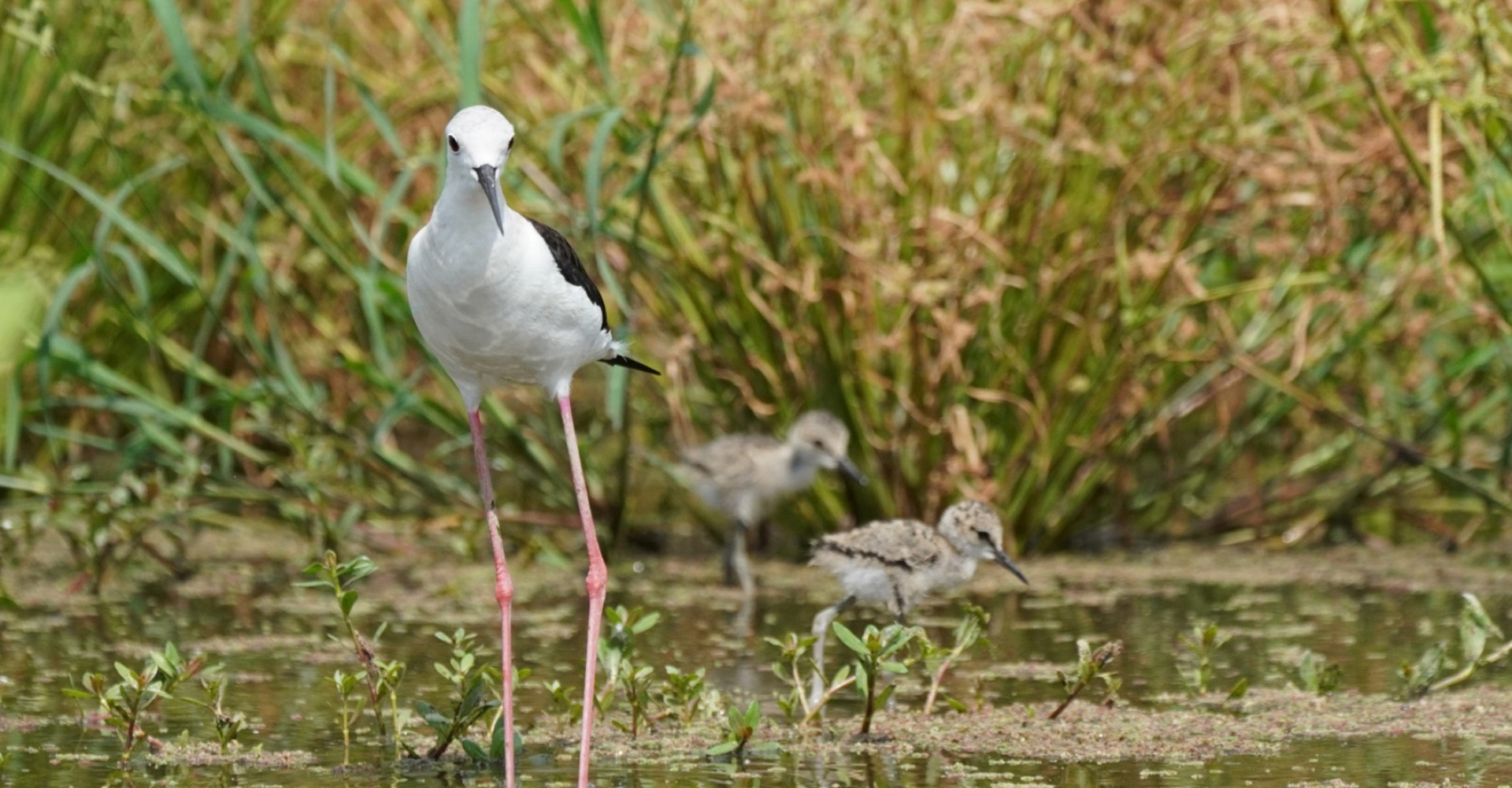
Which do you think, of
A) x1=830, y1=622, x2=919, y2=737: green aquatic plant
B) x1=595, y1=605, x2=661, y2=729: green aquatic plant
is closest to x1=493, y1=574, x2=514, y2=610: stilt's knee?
x1=595, y1=605, x2=661, y2=729: green aquatic plant

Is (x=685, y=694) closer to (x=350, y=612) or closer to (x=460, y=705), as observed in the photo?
(x=460, y=705)

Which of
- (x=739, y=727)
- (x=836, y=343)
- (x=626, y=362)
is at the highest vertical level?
(x=836, y=343)

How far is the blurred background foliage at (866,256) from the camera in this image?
628 centimetres

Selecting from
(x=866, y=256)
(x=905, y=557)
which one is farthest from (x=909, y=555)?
(x=866, y=256)

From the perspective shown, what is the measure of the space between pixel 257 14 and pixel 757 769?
4.77 metres

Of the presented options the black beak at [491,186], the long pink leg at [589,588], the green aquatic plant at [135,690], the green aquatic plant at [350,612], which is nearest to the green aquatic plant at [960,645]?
the long pink leg at [589,588]

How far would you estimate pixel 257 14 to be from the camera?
26.3 ft

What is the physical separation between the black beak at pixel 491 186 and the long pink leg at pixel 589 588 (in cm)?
59

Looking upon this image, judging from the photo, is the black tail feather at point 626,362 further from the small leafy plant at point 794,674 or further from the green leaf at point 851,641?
the green leaf at point 851,641

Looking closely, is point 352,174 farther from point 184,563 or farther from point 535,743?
point 535,743

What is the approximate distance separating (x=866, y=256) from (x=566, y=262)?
204cm

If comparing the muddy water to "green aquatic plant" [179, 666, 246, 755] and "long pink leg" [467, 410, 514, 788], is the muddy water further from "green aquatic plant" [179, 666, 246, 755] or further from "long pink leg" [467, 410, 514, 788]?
"long pink leg" [467, 410, 514, 788]

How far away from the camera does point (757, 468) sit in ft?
22.3

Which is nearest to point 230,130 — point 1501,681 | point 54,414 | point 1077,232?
point 54,414
